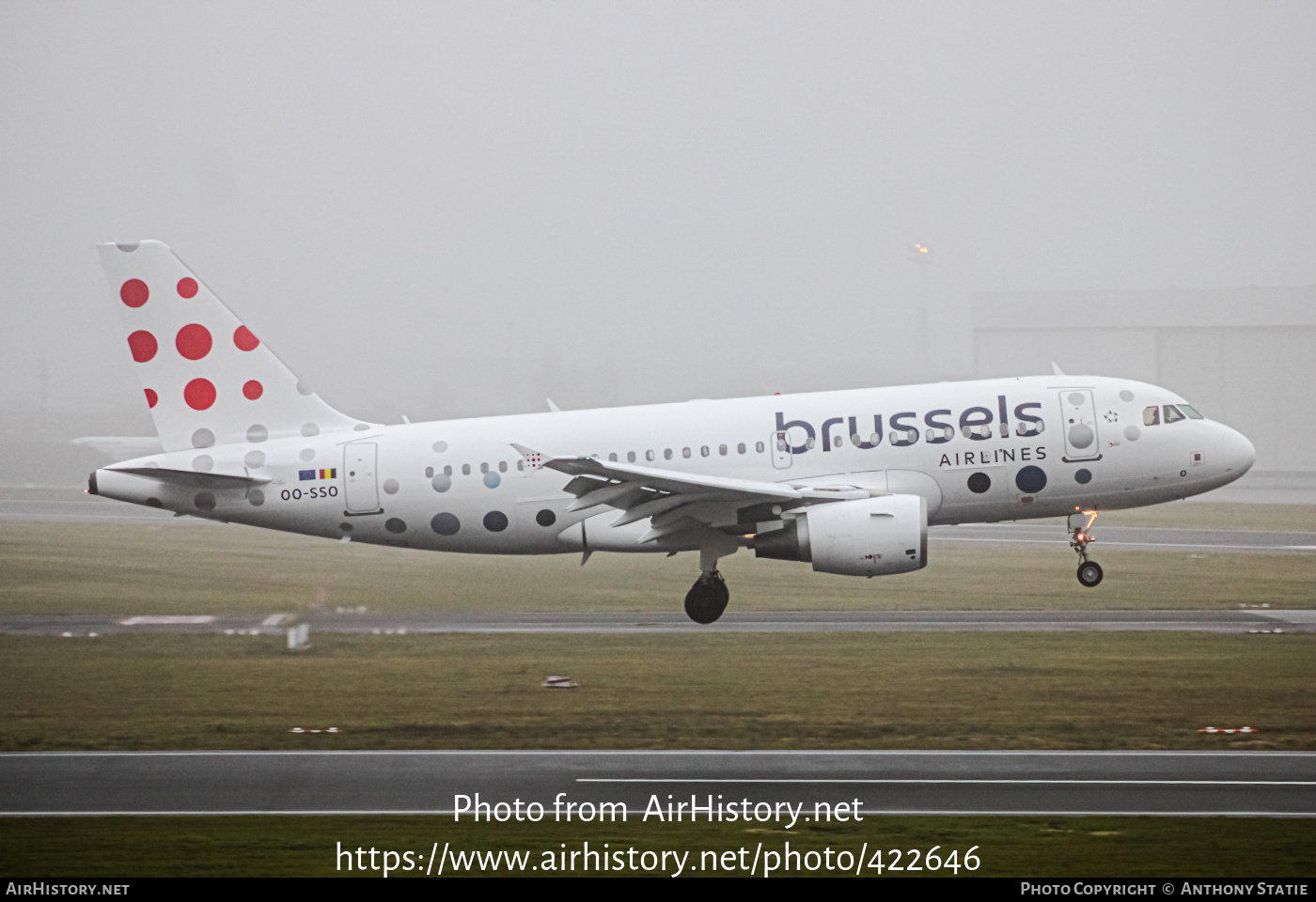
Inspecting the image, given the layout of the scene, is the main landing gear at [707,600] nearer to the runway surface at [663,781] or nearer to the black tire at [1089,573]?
the black tire at [1089,573]

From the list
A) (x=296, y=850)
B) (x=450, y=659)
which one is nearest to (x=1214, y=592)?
(x=450, y=659)

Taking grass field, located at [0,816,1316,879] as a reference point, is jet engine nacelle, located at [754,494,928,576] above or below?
above

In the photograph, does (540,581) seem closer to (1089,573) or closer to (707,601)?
(707,601)

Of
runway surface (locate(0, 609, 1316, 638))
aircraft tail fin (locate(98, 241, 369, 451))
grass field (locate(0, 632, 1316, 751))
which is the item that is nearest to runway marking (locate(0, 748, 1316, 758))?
grass field (locate(0, 632, 1316, 751))

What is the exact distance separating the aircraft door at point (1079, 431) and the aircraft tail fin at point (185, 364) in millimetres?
14268

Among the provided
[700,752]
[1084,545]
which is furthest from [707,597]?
[700,752]

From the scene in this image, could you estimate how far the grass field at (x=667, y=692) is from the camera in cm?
1703

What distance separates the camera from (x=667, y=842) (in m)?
12.9

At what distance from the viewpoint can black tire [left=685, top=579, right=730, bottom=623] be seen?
82.3 feet

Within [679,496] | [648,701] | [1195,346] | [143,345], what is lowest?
[648,701]

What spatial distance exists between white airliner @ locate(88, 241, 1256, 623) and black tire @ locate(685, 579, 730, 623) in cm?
4

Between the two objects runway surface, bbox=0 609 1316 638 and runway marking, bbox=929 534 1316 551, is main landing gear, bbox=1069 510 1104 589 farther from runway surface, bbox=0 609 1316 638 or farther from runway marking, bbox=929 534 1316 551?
runway marking, bbox=929 534 1316 551

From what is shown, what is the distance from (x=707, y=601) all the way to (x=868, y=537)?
3877mm

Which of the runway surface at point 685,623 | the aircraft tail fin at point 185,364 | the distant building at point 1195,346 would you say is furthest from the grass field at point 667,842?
the distant building at point 1195,346
